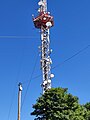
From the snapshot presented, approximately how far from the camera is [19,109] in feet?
73.6

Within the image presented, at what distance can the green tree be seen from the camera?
3362 cm

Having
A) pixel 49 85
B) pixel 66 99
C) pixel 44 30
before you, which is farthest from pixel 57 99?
pixel 44 30

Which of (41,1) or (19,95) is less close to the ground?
(41,1)

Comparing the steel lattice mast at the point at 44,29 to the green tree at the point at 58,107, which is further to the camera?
the steel lattice mast at the point at 44,29

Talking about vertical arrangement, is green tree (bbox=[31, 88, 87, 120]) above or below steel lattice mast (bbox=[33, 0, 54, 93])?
below

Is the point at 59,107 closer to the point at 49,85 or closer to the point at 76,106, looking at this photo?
the point at 76,106

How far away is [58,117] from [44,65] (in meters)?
13.1

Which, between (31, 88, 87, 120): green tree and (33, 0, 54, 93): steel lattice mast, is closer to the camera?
(31, 88, 87, 120): green tree

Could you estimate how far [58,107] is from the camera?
3409 cm

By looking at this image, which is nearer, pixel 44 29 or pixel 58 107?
pixel 58 107

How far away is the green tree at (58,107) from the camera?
33.6 metres

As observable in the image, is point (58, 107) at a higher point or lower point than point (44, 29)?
lower

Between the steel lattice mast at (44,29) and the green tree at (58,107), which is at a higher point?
the steel lattice mast at (44,29)

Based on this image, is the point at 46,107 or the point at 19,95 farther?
the point at 46,107
